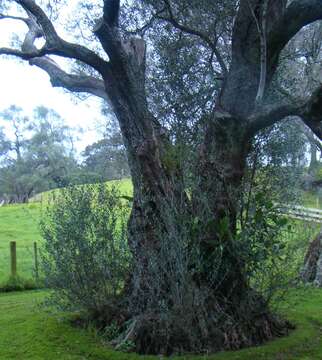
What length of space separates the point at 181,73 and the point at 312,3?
2794mm

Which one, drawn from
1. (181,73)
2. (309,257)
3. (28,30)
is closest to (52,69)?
(28,30)

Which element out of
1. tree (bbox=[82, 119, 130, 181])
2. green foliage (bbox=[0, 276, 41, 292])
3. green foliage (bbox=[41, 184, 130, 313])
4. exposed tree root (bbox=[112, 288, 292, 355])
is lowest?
green foliage (bbox=[0, 276, 41, 292])

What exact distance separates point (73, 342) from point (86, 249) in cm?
138

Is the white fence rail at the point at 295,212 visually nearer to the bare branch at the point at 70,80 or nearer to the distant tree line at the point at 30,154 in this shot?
the bare branch at the point at 70,80

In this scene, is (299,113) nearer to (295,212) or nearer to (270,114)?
(270,114)

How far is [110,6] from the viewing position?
761 centimetres

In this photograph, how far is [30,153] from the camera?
62438 mm

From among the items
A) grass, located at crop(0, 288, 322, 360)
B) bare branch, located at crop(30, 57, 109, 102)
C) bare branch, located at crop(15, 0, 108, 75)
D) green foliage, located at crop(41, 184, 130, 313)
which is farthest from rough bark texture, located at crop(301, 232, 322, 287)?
bare branch, located at crop(15, 0, 108, 75)

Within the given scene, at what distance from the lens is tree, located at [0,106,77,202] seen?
5972 centimetres

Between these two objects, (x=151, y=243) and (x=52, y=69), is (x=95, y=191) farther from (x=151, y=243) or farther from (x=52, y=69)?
(x=52, y=69)

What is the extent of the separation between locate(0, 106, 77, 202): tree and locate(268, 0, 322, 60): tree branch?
50.8 meters

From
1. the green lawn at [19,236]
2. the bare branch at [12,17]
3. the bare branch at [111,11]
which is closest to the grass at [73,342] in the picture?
the green lawn at [19,236]

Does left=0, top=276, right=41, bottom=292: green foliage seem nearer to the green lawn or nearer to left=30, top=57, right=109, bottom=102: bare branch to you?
the green lawn

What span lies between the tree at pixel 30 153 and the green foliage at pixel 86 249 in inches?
1966
